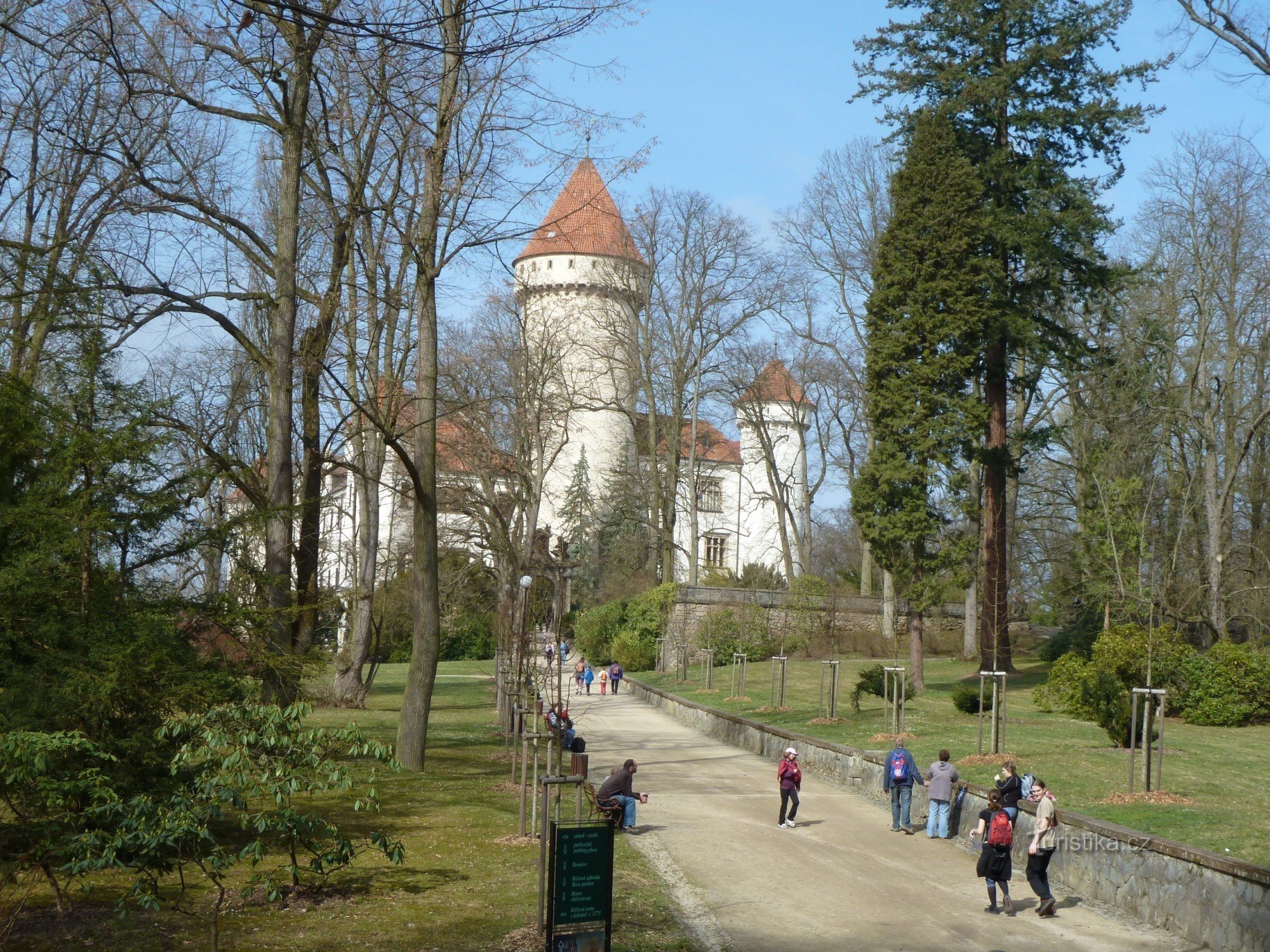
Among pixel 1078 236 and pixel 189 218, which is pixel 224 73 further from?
pixel 1078 236

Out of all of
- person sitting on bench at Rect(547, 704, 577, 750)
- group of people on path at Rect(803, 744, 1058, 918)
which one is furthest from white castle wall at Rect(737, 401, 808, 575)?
group of people on path at Rect(803, 744, 1058, 918)

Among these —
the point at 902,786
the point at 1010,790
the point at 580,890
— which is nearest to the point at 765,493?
the point at 902,786

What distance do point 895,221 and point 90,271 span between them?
69.5 ft

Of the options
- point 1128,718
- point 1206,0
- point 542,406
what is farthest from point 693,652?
point 1206,0

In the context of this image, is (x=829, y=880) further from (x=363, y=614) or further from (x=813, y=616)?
(x=813, y=616)

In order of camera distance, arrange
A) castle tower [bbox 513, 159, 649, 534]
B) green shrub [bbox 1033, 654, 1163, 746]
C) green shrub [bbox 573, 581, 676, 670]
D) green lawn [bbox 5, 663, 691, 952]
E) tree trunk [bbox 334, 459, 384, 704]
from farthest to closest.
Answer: green shrub [bbox 573, 581, 676, 670], castle tower [bbox 513, 159, 649, 534], tree trunk [bbox 334, 459, 384, 704], green shrub [bbox 1033, 654, 1163, 746], green lawn [bbox 5, 663, 691, 952]

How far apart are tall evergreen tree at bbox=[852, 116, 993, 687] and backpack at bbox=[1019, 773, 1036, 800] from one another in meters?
14.0

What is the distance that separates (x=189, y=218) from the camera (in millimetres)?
15188

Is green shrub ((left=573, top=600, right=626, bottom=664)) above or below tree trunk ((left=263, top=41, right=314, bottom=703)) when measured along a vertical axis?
below

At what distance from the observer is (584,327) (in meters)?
52.9

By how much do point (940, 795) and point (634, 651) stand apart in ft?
103

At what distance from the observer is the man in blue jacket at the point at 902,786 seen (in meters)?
15.8

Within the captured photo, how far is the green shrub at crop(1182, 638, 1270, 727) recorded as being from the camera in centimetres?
2389

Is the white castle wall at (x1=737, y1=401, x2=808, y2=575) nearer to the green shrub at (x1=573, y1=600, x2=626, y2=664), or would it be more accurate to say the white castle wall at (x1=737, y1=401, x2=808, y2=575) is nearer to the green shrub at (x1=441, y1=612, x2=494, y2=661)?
the green shrub at (x1=441, y1=612, x2=494, y2=661)
